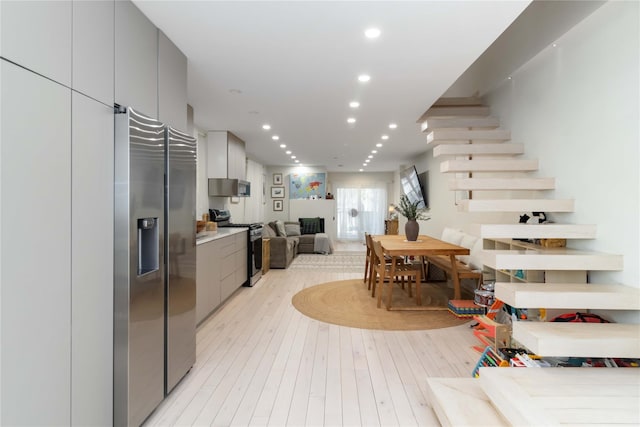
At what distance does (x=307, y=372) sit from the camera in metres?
2.72

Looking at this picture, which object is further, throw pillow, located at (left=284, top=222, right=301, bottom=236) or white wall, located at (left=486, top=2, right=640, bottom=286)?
throw pillow, located at (left=284, top=222, right=301, bottom=236)

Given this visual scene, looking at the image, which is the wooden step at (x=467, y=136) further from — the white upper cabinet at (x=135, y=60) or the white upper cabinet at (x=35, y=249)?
the white upper cabinet at (x=35, y=249)

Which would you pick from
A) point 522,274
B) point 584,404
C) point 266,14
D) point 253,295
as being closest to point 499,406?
point 584,404

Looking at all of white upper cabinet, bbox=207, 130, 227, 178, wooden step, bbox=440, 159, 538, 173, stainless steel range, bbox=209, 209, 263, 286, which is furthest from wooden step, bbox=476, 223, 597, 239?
white upper cabinet, bbox=207, 130, 227, 178

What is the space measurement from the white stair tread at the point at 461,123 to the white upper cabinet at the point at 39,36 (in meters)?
3.59

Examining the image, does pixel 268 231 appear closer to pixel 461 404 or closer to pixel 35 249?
pixel 461 404

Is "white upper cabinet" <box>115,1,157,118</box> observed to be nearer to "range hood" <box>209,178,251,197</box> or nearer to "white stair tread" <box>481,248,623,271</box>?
"white stair tread" <box>481,248,623,271</box>

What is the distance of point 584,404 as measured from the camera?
162 cm

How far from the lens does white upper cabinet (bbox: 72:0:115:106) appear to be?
1.59m

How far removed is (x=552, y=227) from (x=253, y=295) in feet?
12.7

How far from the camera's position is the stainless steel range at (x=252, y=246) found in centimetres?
557

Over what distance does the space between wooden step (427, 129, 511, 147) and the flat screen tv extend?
401 cm

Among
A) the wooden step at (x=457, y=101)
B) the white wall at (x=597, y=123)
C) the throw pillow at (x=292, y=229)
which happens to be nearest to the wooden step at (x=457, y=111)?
the wooden step at (x=457, y=101)

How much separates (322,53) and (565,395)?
265cm
